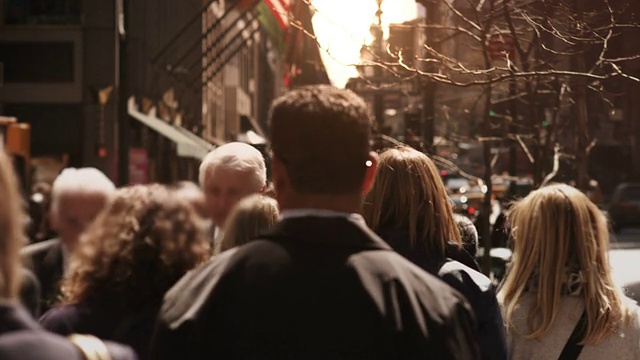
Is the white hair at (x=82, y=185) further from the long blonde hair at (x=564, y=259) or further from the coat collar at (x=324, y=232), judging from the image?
the coat collar at (x=324, y=232)

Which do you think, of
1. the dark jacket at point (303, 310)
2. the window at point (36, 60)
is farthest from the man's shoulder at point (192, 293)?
the window at point (36, 60)

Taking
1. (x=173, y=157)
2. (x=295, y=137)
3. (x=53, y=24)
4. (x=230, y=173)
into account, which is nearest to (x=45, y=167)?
(x=53, y=24)

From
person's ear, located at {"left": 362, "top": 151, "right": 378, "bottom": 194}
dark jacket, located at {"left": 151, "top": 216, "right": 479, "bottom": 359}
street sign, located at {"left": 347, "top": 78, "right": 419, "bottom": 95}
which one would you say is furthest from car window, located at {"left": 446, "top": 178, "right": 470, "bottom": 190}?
dark jacket, located at {"left": 151, "top": 216, "right": 479, "bottom": 359}

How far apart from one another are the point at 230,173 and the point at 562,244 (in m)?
1.51

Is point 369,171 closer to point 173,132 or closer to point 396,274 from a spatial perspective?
point 396,274

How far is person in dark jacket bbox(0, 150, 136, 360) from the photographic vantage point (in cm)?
234

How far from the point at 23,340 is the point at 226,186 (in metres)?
3.34

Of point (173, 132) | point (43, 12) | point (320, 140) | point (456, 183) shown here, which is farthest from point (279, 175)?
point (456, 183)

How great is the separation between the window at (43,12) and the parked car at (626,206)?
25.4m

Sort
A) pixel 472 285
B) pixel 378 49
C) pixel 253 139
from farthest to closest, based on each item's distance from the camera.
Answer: pixel 378 49 → pixel 253 139 → pixel 472 285

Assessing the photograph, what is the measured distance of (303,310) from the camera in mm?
3070

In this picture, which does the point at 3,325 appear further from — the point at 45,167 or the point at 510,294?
the point at 45,167

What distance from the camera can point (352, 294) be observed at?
10.1 ft

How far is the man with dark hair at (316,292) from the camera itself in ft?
10.0
